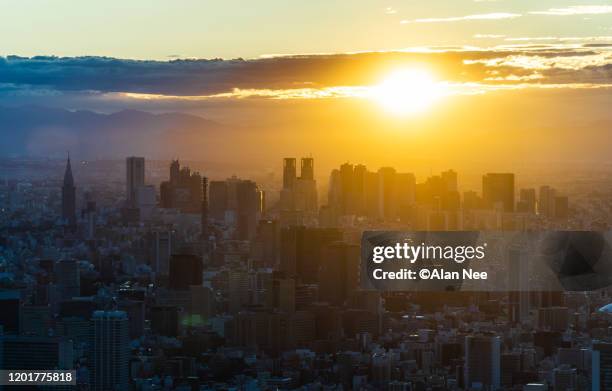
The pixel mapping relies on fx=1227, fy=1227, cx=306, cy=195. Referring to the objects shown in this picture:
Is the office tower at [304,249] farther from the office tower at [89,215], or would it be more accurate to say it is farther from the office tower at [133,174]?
Result: the office tower at [89,215]

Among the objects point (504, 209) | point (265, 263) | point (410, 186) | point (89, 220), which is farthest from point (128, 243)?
point (504, 209)

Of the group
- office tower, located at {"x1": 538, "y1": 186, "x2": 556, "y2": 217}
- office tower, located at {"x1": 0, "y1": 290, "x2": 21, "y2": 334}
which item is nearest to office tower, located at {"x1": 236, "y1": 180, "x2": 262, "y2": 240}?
office tower, located at {"x1": 0, "y1": 290, "x2": 21, "y2": 334}

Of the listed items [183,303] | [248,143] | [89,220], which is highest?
[248,143]

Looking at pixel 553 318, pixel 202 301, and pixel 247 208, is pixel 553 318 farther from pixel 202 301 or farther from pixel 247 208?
pixel 202 301

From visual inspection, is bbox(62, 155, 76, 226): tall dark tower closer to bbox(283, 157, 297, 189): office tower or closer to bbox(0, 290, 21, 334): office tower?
bbox(0, 290, 21, 334): office tower

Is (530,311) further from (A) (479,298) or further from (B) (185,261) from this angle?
(B) (185,261)

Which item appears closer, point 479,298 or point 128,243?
point 479,298
